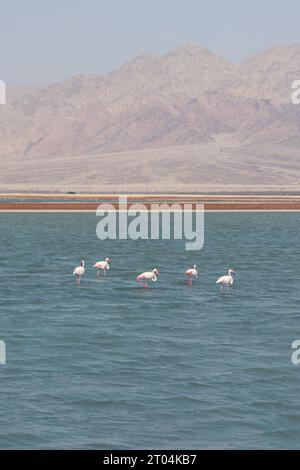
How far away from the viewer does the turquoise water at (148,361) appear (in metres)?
22.8

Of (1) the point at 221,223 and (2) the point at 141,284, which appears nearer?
(2) the point at 141,284

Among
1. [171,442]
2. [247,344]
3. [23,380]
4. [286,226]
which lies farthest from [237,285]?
[286,226]

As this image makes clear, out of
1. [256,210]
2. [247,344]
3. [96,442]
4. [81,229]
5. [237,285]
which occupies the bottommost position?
[96,442]

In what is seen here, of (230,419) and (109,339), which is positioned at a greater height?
(109,339)

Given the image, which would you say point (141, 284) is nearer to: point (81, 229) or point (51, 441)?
point (51, 441)

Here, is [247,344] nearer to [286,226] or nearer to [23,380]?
[23,380]

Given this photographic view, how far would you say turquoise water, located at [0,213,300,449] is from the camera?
2278 cm

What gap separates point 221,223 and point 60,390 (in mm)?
92195

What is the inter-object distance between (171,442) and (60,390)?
5.00 metres

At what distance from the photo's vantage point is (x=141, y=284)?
4975cm

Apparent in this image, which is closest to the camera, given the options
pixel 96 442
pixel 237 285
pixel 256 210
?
pixel 96 442

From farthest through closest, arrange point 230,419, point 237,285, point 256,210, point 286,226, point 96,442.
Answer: point 256,210
point 286,226
point 237,285
point 230,419
point 96,442

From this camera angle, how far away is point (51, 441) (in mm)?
21875

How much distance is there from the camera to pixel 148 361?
96.4 ft
